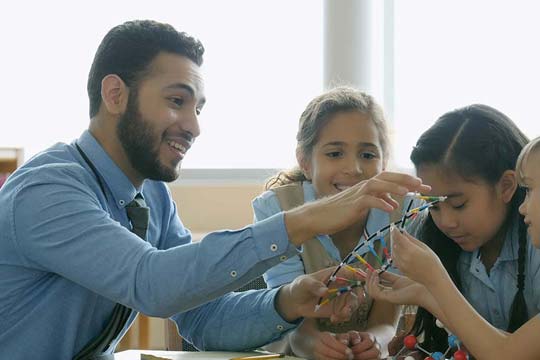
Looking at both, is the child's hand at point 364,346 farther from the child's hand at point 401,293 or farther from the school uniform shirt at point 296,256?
the school uniform shirt at point 296,256

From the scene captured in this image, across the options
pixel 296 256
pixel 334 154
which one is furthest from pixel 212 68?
pixel 296 256

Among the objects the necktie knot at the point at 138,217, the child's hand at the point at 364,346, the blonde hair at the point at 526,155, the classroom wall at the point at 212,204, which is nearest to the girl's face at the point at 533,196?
the blonde hair at the point at 526,155

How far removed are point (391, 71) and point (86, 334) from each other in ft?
10.6

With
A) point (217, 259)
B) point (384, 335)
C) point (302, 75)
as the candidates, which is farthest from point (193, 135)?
point (302, 75)

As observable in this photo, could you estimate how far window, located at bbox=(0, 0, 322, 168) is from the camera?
192 inches

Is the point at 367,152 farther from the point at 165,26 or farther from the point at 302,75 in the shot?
the point at 302,75

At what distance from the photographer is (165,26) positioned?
2.17 m

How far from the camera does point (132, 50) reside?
2127 mm

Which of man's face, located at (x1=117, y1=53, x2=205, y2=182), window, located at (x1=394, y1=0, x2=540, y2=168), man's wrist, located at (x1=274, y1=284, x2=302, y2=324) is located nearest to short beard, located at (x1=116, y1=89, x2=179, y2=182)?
man's face, located at (x1=117, y1=53, x2=205, y2=182)

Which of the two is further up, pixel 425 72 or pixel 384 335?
pixel 425 72

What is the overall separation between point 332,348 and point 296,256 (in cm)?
52

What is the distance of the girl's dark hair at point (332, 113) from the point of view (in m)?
2.57

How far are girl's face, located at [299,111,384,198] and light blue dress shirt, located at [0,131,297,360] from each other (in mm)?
520

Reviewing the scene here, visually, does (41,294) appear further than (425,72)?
→ No
